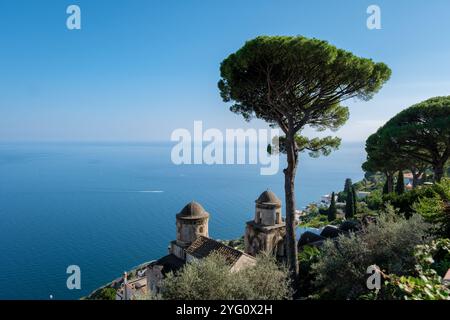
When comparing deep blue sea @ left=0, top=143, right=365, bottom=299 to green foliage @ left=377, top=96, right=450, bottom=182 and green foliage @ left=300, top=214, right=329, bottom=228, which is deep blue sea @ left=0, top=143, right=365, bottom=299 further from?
green foliage @ left=377, top=96, right=450, bottom=182

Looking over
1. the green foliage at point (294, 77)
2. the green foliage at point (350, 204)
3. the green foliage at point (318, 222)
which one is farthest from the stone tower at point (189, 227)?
the green foliage at point (318, 222)

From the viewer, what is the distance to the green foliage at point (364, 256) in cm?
941

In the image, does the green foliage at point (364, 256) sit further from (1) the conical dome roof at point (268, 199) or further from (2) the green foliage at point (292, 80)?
(1) the conical dome roof at point (268, 199)

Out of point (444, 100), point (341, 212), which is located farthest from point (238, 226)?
Answer: point (444, 100)

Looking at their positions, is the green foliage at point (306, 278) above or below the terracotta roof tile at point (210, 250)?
below

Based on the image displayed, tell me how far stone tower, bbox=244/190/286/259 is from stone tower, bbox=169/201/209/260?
4162mm

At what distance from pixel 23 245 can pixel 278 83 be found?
204ft

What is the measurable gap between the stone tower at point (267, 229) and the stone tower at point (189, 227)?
416 cm

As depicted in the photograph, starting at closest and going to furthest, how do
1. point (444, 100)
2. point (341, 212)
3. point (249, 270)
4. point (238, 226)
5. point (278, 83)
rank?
point (249, 270), point (278, 83), point (444, 100), point (341, 212), point (238, 226)

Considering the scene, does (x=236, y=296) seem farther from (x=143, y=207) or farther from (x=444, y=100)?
(x=143, y=207)

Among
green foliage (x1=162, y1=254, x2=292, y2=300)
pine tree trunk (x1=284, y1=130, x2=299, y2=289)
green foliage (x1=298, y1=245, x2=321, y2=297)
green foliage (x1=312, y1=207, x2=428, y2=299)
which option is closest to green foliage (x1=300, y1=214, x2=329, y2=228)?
green foliage (x1=298, y1=245, x2=321, y2=297)

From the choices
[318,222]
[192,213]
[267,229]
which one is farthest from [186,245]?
[318,222]

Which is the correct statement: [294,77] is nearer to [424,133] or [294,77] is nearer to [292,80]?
[292,80]

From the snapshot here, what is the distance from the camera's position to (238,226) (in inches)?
2562
